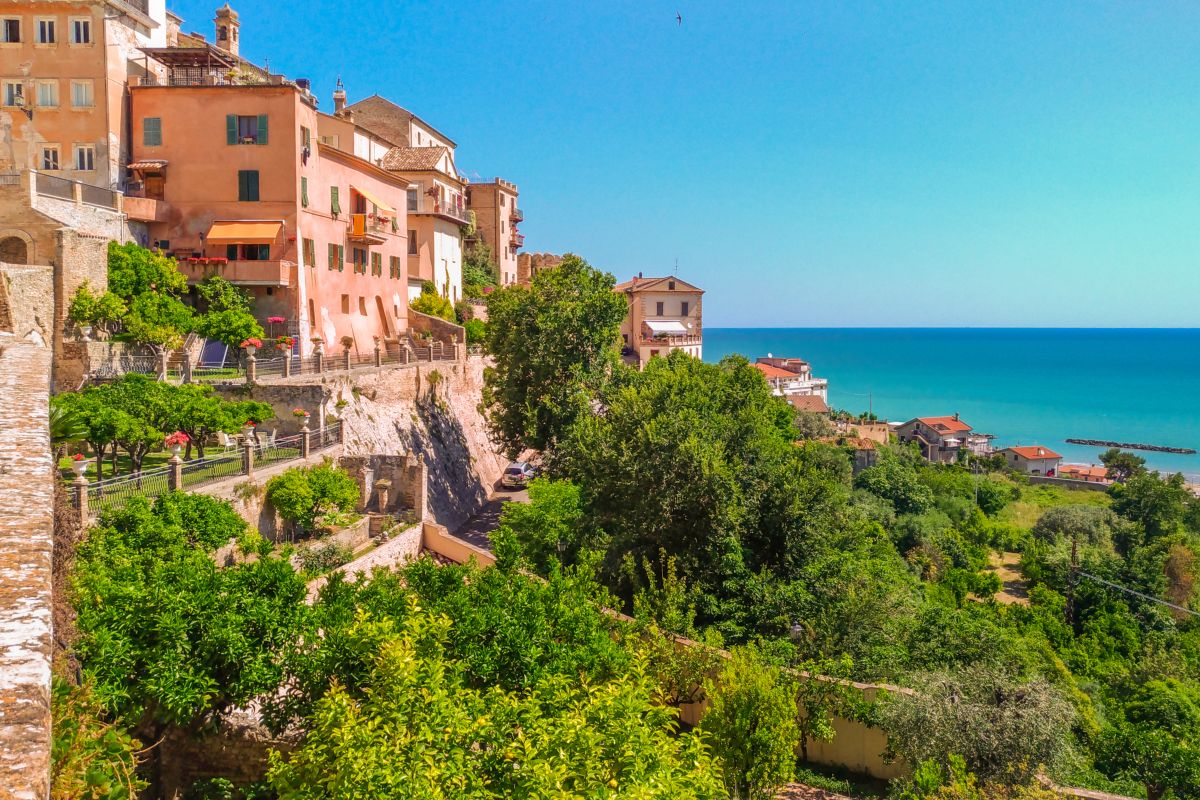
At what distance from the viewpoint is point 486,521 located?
112 feet

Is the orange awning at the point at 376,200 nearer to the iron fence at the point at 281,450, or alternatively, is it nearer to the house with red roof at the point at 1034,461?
the iron fence at the point at 281,450

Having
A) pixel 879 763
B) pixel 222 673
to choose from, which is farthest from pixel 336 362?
pixel 879 763

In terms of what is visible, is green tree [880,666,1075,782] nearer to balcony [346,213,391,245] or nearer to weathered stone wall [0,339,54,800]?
weathered stone wall [0,339,54,800]

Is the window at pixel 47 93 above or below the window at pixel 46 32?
below

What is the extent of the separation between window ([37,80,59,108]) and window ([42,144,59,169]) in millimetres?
1428

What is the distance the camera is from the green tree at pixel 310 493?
20.7m

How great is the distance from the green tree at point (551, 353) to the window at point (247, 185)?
33.9 feet

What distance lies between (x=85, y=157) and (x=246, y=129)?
595cm

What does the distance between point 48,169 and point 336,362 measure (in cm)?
1313

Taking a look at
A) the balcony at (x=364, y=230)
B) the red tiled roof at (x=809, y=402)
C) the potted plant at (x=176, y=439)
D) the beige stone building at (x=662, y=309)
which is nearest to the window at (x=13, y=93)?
the balcony at (x=364, y=230)

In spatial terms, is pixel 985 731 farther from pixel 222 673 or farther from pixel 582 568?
pixel 222 673

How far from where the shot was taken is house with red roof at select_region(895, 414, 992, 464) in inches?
3383

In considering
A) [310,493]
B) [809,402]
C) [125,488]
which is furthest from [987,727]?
[809,402]

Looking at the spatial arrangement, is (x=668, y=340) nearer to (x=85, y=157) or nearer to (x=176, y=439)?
(x=85, y=157)
